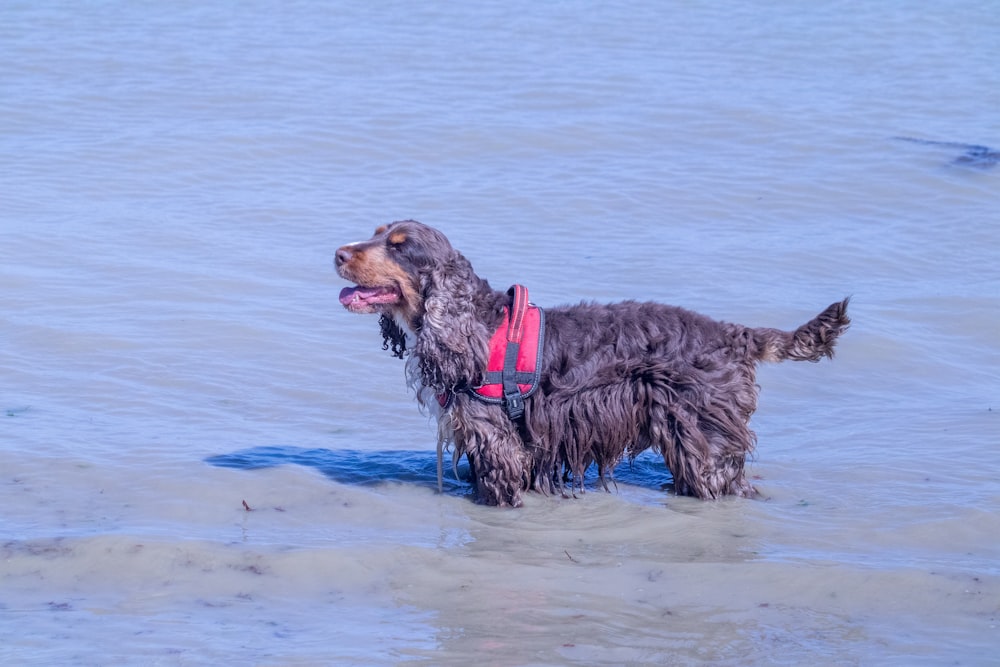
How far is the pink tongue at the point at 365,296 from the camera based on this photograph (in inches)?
223

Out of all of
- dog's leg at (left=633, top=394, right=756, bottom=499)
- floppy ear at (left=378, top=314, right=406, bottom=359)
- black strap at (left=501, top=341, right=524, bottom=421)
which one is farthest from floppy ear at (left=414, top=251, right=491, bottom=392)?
dog's leg at (left=633, top=394, right=756, bottom=499)

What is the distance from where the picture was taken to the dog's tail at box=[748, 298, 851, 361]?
5723 mm

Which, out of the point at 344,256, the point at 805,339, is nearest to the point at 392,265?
the point at 344,256

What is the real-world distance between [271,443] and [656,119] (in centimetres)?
840

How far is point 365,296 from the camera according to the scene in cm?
569

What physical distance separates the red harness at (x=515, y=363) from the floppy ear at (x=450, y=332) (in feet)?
0.21

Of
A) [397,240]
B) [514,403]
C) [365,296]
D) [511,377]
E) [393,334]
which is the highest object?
[397,240]

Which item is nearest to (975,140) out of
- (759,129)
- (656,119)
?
(759,129)

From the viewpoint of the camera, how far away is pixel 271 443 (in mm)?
6297

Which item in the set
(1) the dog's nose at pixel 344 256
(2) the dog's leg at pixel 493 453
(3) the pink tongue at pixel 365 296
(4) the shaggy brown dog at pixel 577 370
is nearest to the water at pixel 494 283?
(2) the dog's leg at pixel 493 453

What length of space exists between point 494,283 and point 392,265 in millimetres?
3279

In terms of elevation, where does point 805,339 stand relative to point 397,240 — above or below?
below

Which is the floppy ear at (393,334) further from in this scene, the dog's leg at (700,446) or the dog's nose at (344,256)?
the dog's leg at (700,446)

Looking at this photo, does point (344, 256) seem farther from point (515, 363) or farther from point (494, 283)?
point (494, 283)
